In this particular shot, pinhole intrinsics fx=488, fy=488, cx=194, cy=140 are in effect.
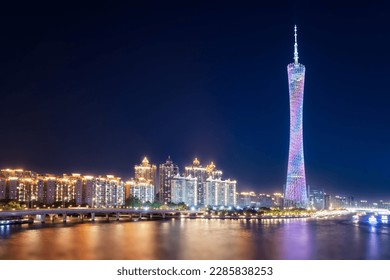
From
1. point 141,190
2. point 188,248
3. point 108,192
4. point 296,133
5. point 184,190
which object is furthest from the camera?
point 184,190

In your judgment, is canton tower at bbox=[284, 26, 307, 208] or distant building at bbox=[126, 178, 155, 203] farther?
distant building at bbox=[126, 178, 155, 203]

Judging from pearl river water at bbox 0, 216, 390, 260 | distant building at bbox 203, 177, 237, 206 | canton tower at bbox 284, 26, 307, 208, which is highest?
canton tower at bbox 284, 26, 307, 208

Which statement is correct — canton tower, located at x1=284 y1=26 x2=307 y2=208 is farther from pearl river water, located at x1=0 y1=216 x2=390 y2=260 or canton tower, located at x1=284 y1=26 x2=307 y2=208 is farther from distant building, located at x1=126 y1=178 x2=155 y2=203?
distant building, located at x1=126 y1=178 x2=155 y2=203

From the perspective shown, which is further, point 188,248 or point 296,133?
point 296,133

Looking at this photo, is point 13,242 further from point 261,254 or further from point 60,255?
point 261,254

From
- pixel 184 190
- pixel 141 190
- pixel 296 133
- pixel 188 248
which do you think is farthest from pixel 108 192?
pixel 188 248

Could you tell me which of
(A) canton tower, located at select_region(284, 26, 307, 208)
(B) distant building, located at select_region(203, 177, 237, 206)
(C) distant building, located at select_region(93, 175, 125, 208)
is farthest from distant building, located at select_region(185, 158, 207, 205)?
(A) canton tower, located at select_region(284, 26, 307, 208)

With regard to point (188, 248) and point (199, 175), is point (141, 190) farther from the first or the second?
point (188, 248)

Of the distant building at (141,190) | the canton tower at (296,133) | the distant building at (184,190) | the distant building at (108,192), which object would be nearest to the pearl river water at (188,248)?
the canton tower at (296,133)

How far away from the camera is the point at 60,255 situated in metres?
13.4

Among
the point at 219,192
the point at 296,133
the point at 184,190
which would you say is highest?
the point at 296,133

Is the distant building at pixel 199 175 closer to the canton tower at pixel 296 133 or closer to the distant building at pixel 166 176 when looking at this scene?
the distant building at pixel 166 176

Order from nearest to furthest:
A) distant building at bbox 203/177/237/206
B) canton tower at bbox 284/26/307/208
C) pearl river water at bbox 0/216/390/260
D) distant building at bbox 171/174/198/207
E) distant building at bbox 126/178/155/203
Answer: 1. pearl river water at bbox 0/216/390/260
2. canton tower at bbox 284/26/307/208
3. distant building at bbox 126/178/155/203
4. distant building at bbox 171/174/198/207
5. distant building at bbox 203/177/237/206
